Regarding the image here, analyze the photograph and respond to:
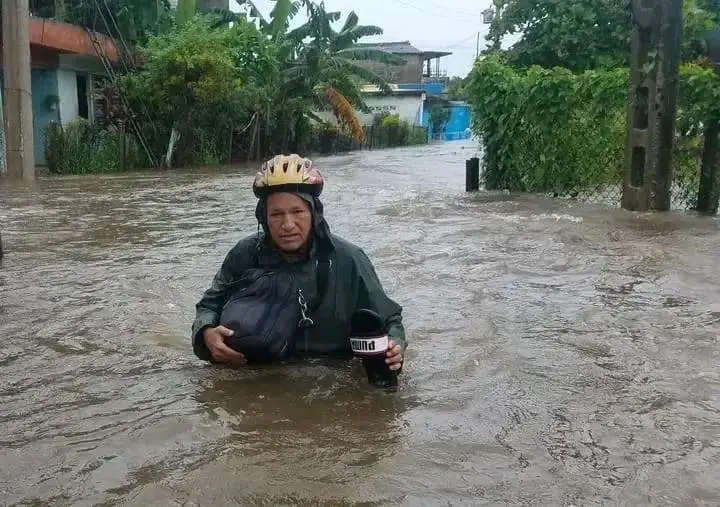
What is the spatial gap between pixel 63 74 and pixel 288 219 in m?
20.7

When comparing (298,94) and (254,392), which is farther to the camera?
(298,94)

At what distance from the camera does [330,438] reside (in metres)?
3.13

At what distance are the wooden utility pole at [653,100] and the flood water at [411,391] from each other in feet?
5.20

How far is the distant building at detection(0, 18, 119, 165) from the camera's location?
20.1 meters

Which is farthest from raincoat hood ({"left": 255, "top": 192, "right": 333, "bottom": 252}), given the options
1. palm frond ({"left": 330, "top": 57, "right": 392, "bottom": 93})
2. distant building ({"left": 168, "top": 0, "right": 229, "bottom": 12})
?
distant building ({"left": 168, "top": 0, "right": 229, "bottom": 12})

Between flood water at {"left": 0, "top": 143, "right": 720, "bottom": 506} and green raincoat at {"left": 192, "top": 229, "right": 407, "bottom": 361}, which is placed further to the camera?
green raincoat at {"left": 192, "top": 229, "right": 407, "bottom": 361}

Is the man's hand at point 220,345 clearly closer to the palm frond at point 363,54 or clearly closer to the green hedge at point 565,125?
the green hedge at point 565,125

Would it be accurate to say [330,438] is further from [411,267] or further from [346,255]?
[411,267]

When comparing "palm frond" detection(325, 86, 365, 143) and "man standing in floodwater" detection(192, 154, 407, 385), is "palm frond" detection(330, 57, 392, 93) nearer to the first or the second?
"palm frond" detection(325, 86, 365, 143)

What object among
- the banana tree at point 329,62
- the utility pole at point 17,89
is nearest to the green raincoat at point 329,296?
the utility pole at point 17,89

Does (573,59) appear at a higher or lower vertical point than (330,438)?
higher

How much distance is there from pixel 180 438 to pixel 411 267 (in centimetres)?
390

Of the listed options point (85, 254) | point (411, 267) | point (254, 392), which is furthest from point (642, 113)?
point (254, 392)

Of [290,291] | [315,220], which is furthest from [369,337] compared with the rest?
[315,220]
